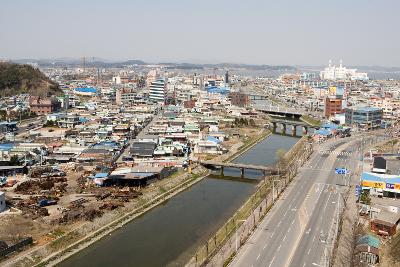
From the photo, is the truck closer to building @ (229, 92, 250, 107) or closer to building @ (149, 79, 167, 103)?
building @ (149, 79, 167, 103)

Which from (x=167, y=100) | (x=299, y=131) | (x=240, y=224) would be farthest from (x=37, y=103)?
(x=240, y=224)

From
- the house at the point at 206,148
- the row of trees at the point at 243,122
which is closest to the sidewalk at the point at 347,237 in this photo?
the house at the point at 206,148

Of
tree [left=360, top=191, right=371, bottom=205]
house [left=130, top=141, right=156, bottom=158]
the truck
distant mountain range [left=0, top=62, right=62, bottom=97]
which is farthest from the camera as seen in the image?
distant mountain range [left=0, top=62, right=62, bottom=97]

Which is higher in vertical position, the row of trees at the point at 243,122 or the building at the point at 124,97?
the building at the point at 124,97

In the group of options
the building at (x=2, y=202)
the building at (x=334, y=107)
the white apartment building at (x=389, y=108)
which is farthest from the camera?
the white apartment building at (x=389, y=108)

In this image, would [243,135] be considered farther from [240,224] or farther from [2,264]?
[2,264]

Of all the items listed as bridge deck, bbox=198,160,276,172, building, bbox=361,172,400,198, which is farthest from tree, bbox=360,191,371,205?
bridge deck, bbox=198,160,276,172

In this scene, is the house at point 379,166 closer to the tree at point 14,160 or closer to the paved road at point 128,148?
the paved road at point 128,148
